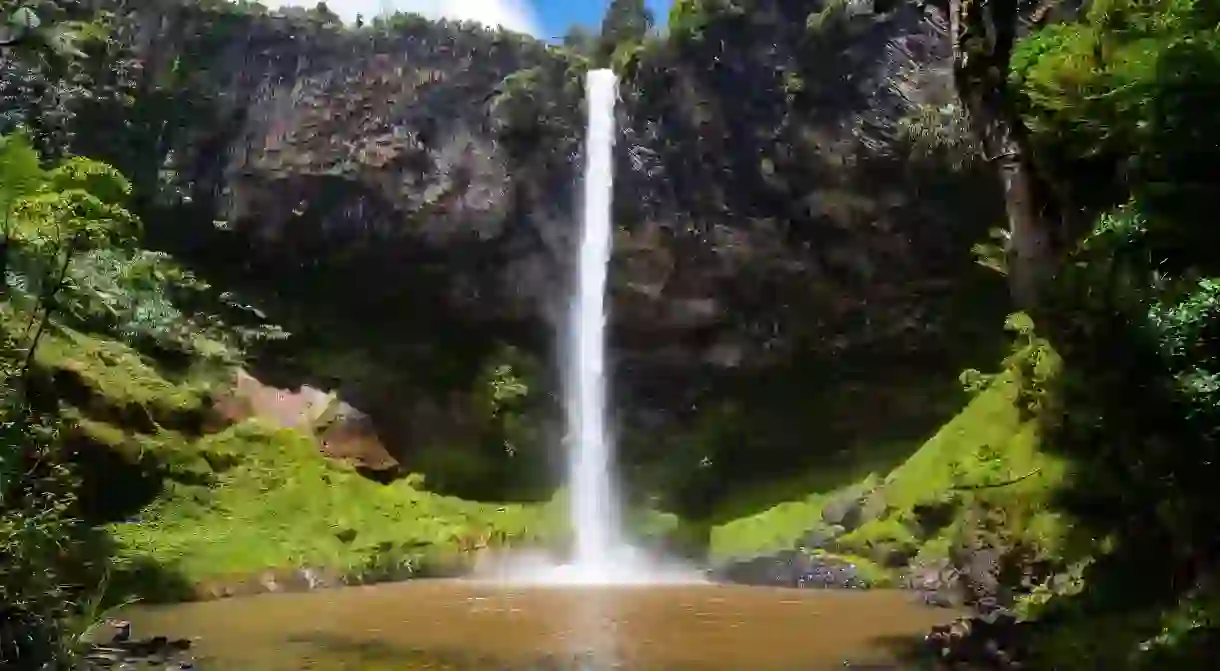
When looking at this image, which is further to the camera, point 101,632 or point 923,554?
point 923,554

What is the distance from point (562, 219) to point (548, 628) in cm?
1388

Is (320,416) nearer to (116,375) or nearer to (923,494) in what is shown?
(116,375)

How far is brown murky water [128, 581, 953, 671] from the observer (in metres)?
9.85

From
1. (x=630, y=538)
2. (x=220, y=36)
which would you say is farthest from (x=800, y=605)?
(x=220, y=36)

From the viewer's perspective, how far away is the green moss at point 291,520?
17969mm

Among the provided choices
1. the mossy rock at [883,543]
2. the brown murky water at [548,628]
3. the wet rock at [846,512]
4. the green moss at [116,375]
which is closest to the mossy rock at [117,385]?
the green moss at [116,375]

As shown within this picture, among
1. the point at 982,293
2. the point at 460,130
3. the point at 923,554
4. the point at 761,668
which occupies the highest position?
the point at 460,130

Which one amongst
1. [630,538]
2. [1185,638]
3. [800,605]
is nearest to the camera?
[1185,638]

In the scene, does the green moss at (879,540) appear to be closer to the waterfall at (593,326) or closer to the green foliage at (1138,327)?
the waterfall at (593,326)

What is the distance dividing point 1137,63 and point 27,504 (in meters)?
8.69

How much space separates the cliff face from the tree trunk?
14311 millimetres

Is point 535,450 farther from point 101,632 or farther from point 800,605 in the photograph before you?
point 101,632

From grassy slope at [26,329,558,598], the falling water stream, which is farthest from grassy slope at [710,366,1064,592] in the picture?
grassy slope at [26,329,558,598]

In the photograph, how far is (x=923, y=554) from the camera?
18.0 m
